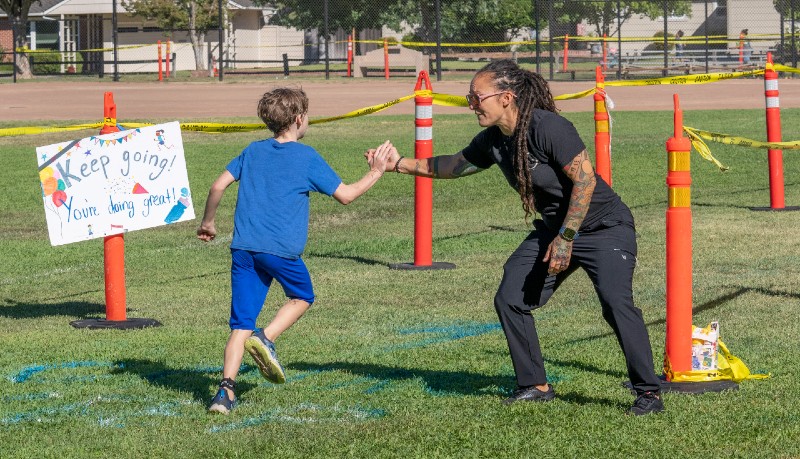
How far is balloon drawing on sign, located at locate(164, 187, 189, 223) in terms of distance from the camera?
885cm

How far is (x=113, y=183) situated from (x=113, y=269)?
2.13ft

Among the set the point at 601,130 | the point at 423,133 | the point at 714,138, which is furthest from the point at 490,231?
the point at 714,138

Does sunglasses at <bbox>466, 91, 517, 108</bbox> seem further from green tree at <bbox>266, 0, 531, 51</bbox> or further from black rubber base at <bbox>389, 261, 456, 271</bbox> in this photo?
green tree at <bbox>266, 0, 531, 51</bbox>

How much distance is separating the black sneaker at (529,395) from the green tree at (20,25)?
40.6 meters

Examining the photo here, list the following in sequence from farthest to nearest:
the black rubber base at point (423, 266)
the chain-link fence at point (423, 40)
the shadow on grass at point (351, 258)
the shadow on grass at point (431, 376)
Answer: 1. the chain-link fence at point (423, 40)
2. the shadow on grass at point (351, 258)
3. the black rubber base at point (423, 266)
4. the shadow on grass at point (431, 376)

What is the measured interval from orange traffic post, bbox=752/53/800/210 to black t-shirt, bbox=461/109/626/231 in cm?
804

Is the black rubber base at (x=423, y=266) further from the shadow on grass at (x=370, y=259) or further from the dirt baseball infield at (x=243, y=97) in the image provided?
the dirt baseball infield at (x=243, y=97)

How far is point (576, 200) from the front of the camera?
228 inches

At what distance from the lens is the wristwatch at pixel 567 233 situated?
19.1 ft

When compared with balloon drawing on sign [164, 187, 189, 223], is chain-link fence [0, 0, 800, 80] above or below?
above

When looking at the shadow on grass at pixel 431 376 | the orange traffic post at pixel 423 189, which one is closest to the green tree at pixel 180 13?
the orange traffic post at pixel 423 189

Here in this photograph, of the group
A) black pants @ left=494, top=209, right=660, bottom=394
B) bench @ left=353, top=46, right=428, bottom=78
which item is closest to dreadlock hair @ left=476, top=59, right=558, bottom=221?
black pants @ left=494, top=209, right=660, bottom=394

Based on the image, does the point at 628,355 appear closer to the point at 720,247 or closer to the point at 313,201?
the point at 720,247

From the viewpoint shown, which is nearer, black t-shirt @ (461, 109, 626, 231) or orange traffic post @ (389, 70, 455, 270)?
black t-shirt @ (461, 109, 626, 231)
